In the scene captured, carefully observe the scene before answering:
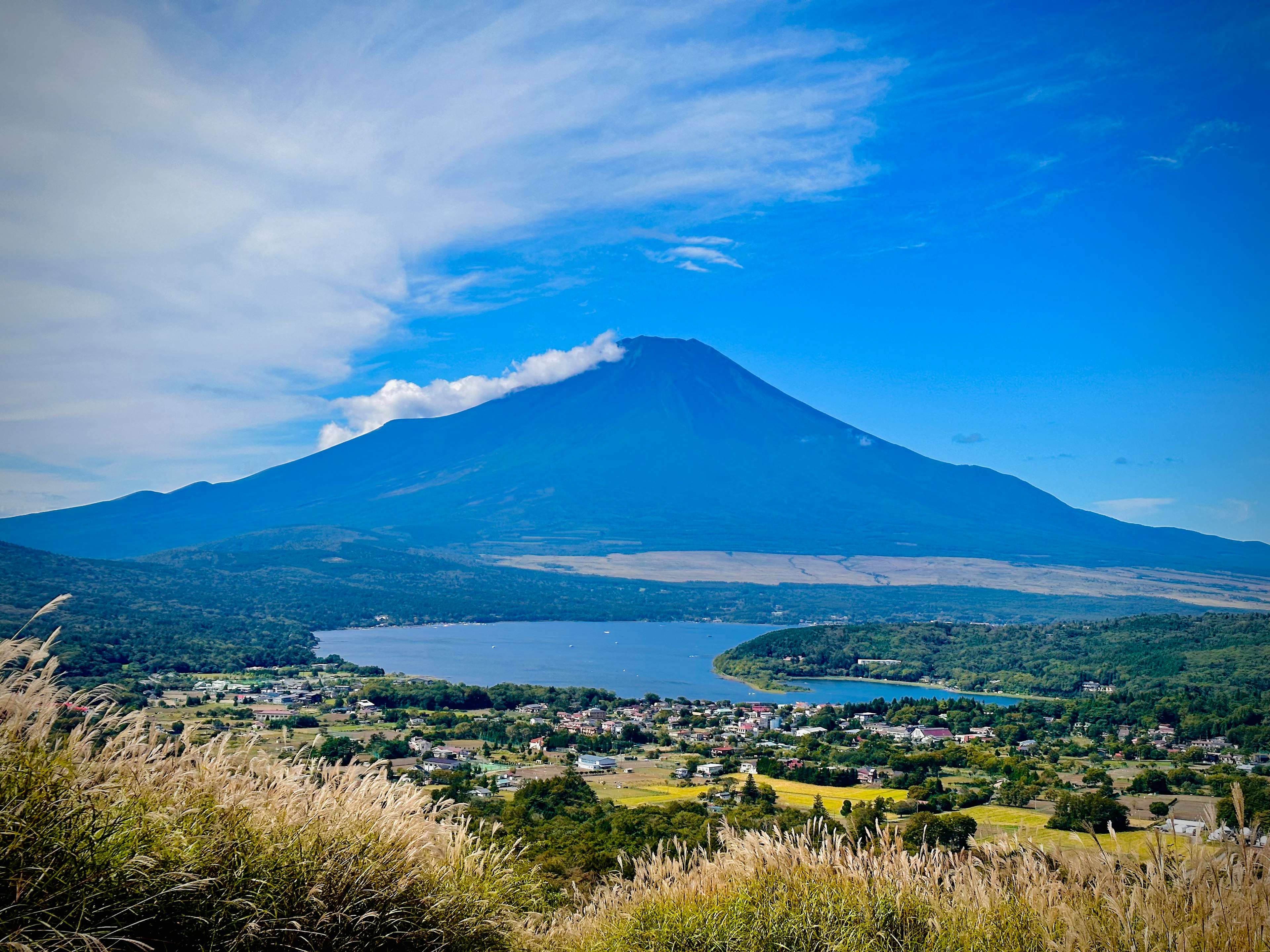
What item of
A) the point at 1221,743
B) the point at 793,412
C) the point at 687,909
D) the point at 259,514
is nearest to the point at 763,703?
the point at 1221,743

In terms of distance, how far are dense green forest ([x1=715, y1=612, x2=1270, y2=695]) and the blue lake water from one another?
226 centimetres

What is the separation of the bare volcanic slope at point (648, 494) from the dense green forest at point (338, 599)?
67.7 feet

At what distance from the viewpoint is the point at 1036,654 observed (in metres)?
46.8

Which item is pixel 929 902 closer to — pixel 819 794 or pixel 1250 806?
pixel 1250 806

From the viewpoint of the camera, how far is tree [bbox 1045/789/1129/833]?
982 centimetres

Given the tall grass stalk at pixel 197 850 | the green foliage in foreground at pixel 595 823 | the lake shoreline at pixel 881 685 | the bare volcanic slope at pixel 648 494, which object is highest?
the bare volcanic slope at pixel 648 494

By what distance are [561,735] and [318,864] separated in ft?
75.3

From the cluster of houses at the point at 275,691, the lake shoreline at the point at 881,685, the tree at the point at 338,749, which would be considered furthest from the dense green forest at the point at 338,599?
the lake shoreline at the point at 881,685

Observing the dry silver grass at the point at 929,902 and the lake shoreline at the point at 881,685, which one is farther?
the lake shoreline at the point at 881,685

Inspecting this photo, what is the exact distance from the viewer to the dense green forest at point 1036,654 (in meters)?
35.4

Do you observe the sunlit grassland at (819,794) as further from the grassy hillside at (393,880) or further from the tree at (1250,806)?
the grassy hillside at (393,880)

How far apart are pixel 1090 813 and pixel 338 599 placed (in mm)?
74678

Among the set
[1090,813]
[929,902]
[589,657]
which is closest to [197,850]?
[929,902]

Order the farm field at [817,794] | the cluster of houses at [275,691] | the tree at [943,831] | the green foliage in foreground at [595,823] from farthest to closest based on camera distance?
the cluster of houses at [275,691], the farm field at [817,794], the tree at [943,831], the green foliage in foreground at [595,823]
